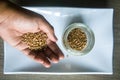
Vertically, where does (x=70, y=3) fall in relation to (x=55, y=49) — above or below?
above

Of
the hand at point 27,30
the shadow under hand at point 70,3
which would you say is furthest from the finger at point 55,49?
the shadow under hand at point 70,3

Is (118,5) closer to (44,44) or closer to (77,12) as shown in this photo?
(77,12)

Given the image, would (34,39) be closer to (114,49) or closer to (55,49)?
(55,49)

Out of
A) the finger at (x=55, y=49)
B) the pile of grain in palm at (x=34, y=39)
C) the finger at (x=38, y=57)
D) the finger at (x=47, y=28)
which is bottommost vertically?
the finger at (x=38, y=57)

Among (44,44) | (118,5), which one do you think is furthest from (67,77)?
(118,5)

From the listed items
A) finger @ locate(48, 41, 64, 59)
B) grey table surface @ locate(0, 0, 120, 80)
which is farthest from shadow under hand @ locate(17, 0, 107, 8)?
finger @ locate(48, 41, 64, 59)

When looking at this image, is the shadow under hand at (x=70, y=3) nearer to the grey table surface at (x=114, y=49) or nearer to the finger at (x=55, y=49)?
the grey table surface at (x=114, y=49)

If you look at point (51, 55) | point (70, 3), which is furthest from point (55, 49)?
point (70, 3)
